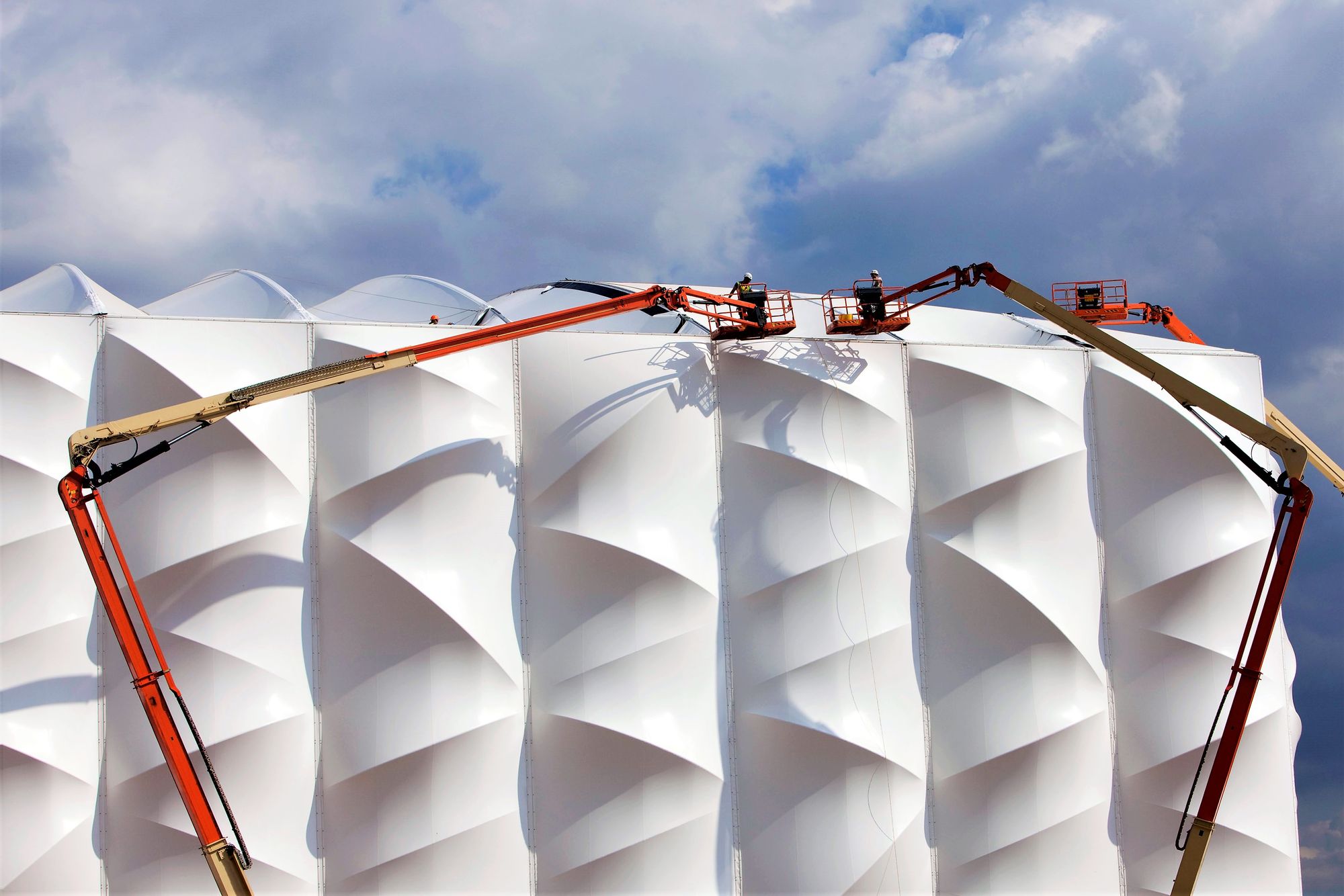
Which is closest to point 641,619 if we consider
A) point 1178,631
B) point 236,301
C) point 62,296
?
point 236,301

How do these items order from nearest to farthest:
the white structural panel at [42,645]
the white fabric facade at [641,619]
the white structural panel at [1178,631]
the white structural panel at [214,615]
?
the white structural panel at [42,645], the white structural panel at [214,615], the white fabric facade at [641,619], the white structural panel at [1178,631]

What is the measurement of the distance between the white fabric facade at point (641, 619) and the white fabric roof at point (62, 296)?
2.39ft

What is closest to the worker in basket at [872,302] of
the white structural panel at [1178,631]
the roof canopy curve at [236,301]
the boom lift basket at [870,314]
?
the boom lift basket at [870,314]

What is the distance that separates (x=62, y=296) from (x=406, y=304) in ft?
32.5

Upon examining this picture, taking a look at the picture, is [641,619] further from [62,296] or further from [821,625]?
[62,296]

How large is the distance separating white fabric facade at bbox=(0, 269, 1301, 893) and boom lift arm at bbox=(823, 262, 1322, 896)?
170 centimetres

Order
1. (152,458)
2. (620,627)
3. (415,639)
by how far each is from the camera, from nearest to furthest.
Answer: (152,458)
(415,639)
(620,627)

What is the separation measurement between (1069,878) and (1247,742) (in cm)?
769

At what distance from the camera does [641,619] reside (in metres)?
30.6

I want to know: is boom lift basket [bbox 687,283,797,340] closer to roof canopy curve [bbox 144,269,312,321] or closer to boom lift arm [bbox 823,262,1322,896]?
boom lift arm [bbox 823,262,1322,896]

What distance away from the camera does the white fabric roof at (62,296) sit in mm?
30031

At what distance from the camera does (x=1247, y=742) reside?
34.8 metres

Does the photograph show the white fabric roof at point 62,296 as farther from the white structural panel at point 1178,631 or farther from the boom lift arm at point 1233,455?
the white structural panel at point 1178,631

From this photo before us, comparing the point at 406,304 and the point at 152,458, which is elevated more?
the point at 406,304
